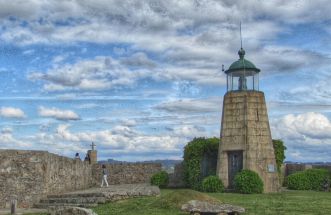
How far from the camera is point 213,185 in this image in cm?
3033

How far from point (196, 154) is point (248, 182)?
5052 mm

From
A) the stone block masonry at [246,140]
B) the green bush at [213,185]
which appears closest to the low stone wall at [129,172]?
the green bush at [213,185]

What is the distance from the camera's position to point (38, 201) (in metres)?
22.8

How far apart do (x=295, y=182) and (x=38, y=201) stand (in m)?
18.3

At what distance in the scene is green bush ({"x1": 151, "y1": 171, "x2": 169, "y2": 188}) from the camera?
1400 inches

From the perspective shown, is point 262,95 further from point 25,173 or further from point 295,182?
point 25,173

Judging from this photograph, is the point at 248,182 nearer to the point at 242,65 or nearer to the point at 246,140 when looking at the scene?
the point at 246,140

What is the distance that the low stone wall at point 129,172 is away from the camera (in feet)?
125

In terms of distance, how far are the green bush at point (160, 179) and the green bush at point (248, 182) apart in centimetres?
699

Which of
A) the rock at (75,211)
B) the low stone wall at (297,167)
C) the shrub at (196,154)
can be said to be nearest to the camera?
the rock at (75,211)

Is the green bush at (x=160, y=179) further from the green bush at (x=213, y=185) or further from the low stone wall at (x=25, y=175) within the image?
the low stone wall at (x=25, y=175)

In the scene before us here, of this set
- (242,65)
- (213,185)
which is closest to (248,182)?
(213,185)

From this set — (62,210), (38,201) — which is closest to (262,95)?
(38,201)

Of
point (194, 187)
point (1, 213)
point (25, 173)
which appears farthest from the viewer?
point (194, 187)
